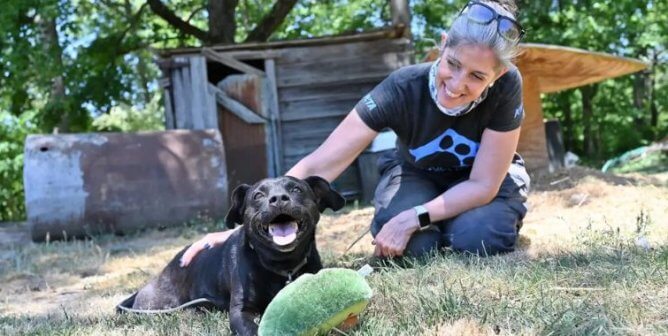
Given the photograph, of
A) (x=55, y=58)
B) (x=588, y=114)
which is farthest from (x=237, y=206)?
(x=588, y=114)

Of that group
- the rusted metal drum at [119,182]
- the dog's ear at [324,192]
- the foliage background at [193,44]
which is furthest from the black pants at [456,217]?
the foliage background at [193,44]

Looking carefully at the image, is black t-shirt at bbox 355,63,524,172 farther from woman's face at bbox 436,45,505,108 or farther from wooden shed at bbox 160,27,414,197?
wooden shed at bbox 160,27,414,197

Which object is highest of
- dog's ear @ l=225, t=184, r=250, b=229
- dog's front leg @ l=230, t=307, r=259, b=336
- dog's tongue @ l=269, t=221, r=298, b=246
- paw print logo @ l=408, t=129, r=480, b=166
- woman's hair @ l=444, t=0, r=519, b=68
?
woman's hair @ l=444, t=0, r=519, b=68

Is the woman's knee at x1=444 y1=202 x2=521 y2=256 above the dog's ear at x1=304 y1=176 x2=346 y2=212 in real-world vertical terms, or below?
below

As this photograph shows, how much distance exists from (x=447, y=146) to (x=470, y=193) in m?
0.29

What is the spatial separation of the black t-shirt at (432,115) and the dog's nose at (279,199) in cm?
99

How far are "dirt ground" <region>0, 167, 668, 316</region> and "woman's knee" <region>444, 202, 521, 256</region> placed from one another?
4.9 inches

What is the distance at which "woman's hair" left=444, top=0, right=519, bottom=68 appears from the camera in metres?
3.08

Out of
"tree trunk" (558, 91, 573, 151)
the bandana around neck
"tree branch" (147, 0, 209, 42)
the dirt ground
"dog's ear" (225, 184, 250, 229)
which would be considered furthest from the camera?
"tree trunk" (558, 91, 573, 151)

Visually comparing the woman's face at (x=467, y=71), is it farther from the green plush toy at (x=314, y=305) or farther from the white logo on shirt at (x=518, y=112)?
the green plush toy at (x=314, y=305)

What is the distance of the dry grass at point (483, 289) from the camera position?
2266 mm

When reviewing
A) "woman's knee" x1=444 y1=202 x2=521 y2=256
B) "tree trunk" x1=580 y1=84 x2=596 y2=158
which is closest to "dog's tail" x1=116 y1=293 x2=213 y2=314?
"woman's knee" x1=444 y1=202 x2=521 y2=256

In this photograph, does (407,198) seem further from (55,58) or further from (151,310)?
(55,58)

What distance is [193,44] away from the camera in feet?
55.8
